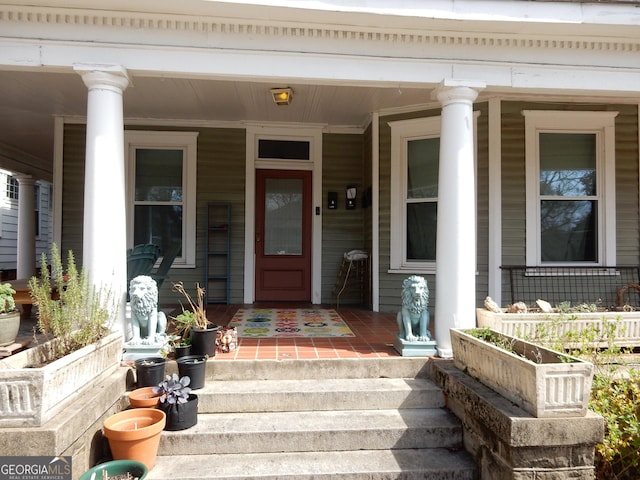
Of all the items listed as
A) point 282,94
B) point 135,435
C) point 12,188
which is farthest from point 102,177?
point 12,188

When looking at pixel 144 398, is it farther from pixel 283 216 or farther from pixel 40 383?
pixel 283 216

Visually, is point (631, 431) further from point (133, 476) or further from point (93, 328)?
point (93, 328)

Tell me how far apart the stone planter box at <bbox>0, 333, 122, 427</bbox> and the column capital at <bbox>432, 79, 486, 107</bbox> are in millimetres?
3334

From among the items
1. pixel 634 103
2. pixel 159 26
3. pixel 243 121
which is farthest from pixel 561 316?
pixel 243 121

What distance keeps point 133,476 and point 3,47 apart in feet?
10.6

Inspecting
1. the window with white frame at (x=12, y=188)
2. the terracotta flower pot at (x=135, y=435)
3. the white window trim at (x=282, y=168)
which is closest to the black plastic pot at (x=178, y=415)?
the terracotta flower pot at (x=135, y=435)

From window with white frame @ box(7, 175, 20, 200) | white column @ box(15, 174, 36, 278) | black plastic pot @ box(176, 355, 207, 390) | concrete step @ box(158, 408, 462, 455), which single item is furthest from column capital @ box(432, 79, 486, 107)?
window with white frame @ box(7, 175, 20, 200)

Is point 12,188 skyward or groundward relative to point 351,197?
skyward

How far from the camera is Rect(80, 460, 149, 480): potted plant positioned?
2.30m

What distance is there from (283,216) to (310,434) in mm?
3918

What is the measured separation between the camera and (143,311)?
3.37 meters

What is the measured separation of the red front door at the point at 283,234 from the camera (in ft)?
20.7

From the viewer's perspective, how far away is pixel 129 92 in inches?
198

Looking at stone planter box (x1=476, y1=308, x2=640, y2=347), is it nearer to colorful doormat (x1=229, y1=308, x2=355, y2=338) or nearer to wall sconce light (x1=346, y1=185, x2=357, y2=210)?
colorful doormat (x1=229, y1=308, x2=355, y2=338)
